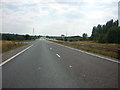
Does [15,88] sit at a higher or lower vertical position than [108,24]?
lower

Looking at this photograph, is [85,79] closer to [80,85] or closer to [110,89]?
[80,85]

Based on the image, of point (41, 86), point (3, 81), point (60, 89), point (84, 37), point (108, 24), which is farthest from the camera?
point (84, 37)

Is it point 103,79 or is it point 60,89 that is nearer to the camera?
point 60,89

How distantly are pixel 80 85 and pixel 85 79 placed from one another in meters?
0.94

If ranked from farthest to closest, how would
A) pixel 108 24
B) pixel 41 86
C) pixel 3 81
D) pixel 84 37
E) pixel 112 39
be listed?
pixel 84 37
pixel 108 24
pixel 112 39
pixel 3 81
pixel 41 86

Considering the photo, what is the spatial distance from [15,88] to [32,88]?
54 cm

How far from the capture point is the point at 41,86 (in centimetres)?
586

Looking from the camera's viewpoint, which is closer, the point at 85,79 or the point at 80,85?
the point at 80,85

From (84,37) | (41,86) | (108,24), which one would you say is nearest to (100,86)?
(41,86)

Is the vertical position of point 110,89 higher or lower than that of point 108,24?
lower

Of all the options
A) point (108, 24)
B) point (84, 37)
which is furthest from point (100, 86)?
point (84, 37)

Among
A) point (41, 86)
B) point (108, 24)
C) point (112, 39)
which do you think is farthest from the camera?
point (108, 24)

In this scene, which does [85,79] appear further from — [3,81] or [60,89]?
[3,81]

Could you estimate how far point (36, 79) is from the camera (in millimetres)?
6859
